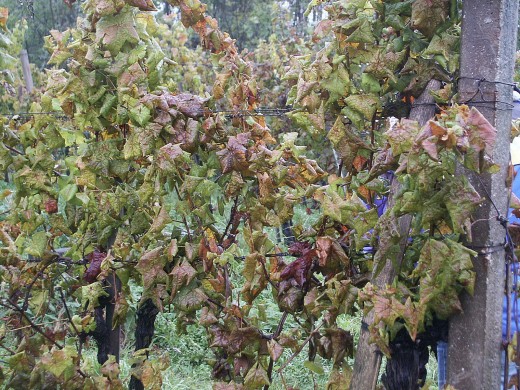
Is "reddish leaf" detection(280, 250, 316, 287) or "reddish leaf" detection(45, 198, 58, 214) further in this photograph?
"reddish leaf" detection(45, 198, 58, 214)

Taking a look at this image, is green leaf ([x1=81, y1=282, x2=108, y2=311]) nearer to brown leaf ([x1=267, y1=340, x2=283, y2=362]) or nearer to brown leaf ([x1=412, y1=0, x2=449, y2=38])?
brown leaf ([x1=267, y1=340, x2=283, y2=362])

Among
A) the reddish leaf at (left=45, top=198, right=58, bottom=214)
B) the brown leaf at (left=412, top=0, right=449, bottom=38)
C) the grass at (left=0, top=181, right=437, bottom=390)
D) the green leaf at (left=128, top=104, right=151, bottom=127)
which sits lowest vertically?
the grass at (left=0, top=181, right=437, bottom=390)

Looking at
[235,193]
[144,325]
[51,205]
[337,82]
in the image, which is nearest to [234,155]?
[235,193]

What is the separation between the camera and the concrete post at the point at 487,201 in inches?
69.4

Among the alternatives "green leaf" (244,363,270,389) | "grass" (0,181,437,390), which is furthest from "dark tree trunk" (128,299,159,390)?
"grass" (0,181,437,390)

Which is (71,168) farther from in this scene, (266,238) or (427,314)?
(427,314)

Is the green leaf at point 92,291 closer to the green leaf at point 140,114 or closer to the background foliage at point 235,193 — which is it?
the background foliage at point 235,193

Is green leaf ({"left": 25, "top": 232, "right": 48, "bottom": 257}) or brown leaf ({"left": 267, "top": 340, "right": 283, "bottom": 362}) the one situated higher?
green leaf ({"left": 25, "top": 232, "right": 48, "bottom": 257})

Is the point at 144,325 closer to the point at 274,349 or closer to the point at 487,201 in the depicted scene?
the point at 274,349

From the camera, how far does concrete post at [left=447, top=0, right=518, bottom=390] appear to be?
1.76 meters

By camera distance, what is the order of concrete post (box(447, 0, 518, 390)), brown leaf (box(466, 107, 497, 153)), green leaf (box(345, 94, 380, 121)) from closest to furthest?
brown leaf (box(466, 107, 497, 153)) → concrete post (box(447, 0, 518, 390)) → green leaf (box(345, 94, 380, 121))

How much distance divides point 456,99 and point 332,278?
2.34 ft

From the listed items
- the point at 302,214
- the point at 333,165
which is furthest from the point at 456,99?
the point at 302,214

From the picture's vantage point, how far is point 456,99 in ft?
6.08
